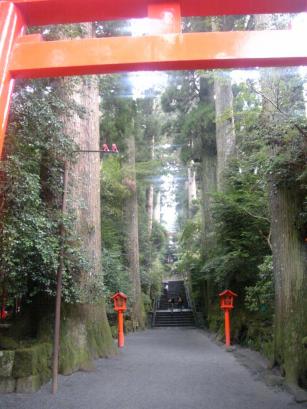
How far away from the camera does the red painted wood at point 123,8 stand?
3080mm

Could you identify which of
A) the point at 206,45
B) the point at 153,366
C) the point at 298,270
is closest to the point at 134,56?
the point at 206,45

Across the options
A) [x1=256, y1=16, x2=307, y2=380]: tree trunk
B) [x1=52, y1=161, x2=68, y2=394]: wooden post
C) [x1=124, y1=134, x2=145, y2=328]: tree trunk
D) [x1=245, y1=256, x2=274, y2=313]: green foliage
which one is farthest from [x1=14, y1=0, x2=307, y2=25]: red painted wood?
[x1=124, y1=134, x2=145, y2=328]: tree trunk

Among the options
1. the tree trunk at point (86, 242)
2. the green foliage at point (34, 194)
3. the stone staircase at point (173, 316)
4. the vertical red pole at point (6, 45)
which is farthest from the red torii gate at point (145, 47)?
the stone staircase at point (173, 316)

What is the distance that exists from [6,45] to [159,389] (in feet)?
17.8

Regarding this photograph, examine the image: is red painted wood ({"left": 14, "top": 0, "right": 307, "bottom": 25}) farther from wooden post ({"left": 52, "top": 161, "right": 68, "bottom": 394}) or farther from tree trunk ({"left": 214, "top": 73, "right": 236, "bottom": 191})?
tree trunk ({"left": 214, "top": 73, "right": 236, "bottom": 191})

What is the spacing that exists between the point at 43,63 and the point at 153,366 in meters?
6.84

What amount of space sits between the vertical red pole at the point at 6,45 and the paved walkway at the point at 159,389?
420cm

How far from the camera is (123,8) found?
10.3 feet

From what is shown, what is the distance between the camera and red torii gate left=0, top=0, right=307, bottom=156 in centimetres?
292

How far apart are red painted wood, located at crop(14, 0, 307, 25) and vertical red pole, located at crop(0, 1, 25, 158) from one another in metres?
0.09

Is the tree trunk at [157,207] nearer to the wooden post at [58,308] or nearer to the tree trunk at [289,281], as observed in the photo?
the tree trunk at [289,281]

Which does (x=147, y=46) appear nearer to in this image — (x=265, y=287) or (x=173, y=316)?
(x=265, y=287)

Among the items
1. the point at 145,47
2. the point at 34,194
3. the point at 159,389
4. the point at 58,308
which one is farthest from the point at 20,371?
the point at 145,47

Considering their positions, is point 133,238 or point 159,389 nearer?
point 159,389
